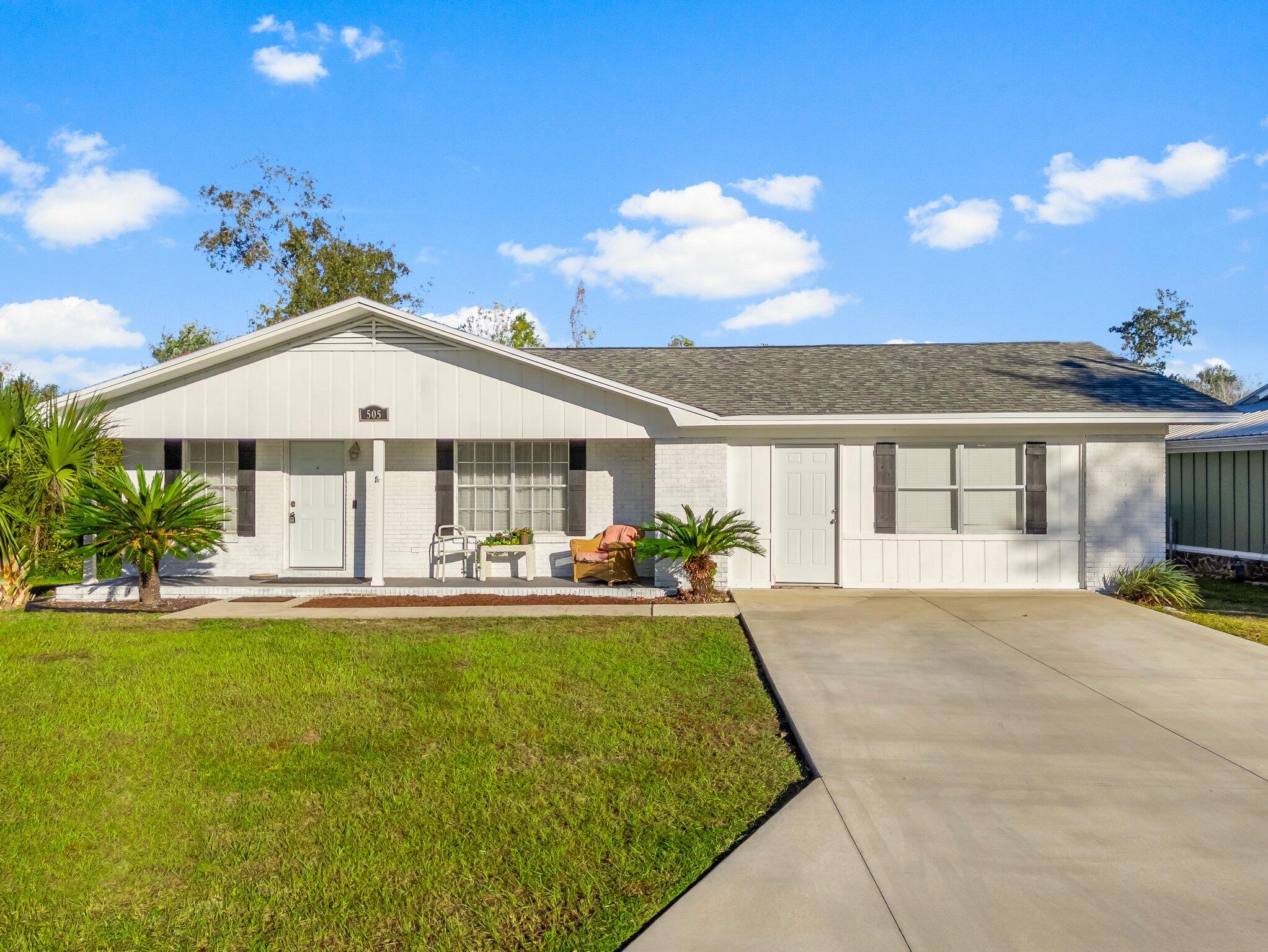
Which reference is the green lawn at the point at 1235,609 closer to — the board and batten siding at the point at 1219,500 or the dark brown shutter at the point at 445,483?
the board and batten siding at the point at 1219,500

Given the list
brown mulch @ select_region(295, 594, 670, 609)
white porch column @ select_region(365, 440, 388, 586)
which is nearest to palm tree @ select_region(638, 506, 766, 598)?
brown mulch @ select_region(295, 594, 670, 609)

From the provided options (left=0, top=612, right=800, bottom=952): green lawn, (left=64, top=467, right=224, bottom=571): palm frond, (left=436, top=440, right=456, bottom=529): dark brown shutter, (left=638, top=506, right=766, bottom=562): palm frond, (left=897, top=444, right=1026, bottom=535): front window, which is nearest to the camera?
(left=0, top=612, right=800, bottom=952): green lawn

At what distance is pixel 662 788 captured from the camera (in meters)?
4.37

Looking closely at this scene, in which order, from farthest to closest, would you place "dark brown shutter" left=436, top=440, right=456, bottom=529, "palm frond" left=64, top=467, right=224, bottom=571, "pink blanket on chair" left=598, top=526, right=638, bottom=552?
"dark brown shutter" left=436, top=440, right=456, bottom=529 → "pink blanket on chair" left=598, top=526, right=638, bottom=552 → "palm frond" left=64, top=467, right=224, bottom=571

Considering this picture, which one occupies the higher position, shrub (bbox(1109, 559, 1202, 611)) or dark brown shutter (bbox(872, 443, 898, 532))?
dark brown shutter (bbox(872, 443, 898, 532))

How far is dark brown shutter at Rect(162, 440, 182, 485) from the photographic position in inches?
487

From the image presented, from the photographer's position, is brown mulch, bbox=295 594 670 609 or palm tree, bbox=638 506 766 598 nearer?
brown mulch, bbox=295 594 670 609

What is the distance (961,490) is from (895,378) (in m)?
2.36

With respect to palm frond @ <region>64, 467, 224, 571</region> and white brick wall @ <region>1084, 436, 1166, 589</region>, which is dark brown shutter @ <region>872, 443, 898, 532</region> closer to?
white brick wall @ <region>1084, 436, 1166, 589</region>

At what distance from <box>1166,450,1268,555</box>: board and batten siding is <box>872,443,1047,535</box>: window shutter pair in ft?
12.6

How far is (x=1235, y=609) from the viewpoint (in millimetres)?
10219

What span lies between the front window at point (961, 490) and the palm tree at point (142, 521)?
9840mm

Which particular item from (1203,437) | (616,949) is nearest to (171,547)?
(616,949)

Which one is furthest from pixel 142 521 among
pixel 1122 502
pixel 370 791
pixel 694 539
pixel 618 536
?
pixel 1122 502
